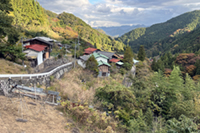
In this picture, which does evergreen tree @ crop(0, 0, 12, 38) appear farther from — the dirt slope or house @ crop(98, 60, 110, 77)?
house @ crop(98, 60, 110, 77)

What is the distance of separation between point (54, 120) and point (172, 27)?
232911 millimetres

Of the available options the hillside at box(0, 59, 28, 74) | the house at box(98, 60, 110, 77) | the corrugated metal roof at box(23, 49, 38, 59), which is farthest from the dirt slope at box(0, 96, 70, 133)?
the house at box(98, 60, 110, 77)

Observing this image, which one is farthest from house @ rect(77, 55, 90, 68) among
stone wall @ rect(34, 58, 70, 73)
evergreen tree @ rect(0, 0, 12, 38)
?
evergreen tree @ rect(0, 0, 12, 38)

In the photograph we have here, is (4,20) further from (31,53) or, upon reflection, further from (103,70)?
(103,70)

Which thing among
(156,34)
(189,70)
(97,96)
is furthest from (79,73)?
(156,34)

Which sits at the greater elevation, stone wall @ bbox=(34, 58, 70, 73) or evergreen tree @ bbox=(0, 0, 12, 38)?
evergreen tree @ bbox=(0, 0, 12, 38)

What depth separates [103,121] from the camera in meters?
7.07

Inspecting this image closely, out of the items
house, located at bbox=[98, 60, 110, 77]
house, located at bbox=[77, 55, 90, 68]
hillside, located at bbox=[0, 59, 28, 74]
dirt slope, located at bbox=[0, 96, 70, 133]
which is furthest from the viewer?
house, located at bbox=[77, 55, 90, 68]

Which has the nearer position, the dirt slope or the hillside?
the dirt slope

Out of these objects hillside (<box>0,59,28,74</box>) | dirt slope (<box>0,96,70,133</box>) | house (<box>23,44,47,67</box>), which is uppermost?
house (<box>23,44,47,67</box>)

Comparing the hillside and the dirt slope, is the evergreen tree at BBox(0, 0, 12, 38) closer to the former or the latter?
the hillside

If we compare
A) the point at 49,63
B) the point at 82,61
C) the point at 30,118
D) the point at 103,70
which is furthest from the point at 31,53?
the point at 30,118

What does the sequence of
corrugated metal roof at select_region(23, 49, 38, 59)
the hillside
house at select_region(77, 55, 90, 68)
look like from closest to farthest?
1. the hillside
2. corrugated metal roof at select_region(23, 49, 38, 59)
3. house at select_region(77, 55, 90, 68)

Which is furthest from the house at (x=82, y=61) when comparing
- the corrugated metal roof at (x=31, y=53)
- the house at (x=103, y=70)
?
the corrugated metal roof at (x=31, y=53)
